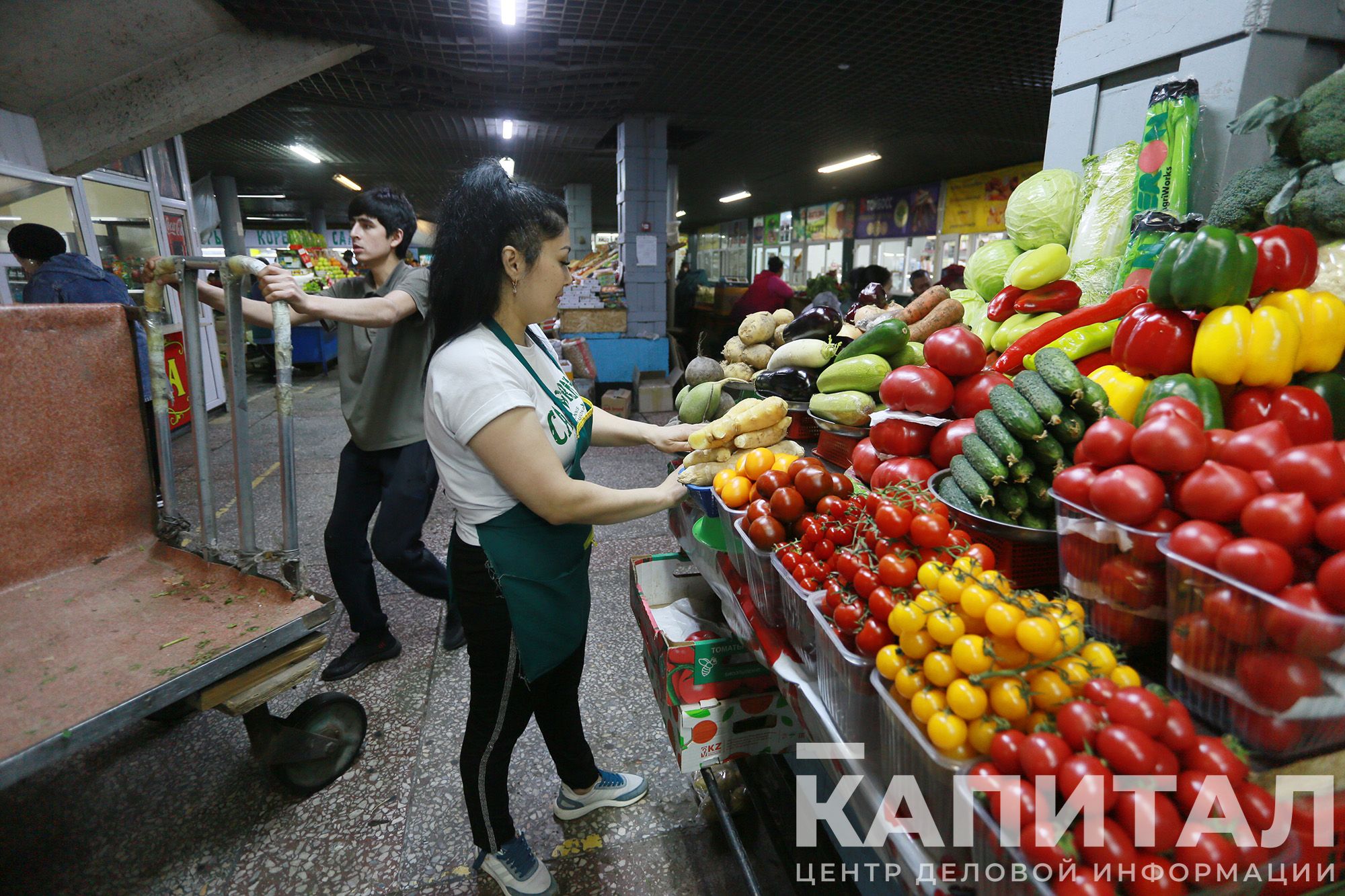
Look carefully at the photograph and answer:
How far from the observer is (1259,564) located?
0.81 meters

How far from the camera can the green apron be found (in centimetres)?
165

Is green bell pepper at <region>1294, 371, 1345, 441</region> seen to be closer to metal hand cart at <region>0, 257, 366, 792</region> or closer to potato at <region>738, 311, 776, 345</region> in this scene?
potato at <region>738, 311, 776, 345</region>

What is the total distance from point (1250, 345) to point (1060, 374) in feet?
0.93

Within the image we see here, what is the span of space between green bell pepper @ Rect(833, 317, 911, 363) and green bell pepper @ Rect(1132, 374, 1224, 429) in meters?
0.87

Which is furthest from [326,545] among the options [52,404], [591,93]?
[591,93]

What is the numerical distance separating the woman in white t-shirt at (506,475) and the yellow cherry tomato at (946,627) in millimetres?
810

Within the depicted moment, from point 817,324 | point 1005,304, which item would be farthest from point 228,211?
point 1005,304

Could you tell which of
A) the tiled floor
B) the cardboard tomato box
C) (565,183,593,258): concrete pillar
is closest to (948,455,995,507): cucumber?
the cardboard tomato box

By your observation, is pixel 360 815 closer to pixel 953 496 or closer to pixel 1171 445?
pixel 953 496

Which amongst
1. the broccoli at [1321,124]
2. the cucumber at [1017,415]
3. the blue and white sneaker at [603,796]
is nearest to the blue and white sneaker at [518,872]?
the blue and white sneaker at [603,796]

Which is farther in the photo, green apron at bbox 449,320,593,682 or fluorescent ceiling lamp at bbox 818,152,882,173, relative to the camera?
fluorescent ceiling lamp at bbox 818,152,882,173

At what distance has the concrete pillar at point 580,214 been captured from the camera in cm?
1555

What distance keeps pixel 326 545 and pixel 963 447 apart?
8.73ft

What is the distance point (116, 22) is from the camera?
541 cm
